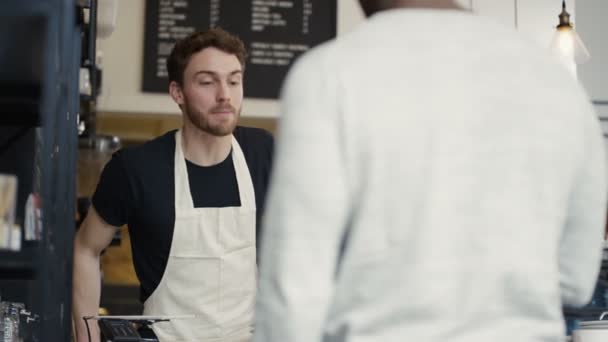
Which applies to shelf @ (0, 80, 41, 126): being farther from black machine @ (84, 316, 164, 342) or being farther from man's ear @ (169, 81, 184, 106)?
man's ear @ (169, 81, 184, 106)

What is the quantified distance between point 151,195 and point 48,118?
1.04 metres

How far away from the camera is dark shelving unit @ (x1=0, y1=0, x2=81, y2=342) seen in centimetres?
136

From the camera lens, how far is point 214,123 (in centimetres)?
247

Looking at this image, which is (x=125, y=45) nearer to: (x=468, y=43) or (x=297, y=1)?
(x=297, y=1)

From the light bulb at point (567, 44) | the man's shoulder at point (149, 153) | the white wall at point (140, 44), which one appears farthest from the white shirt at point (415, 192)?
the white wall at point (140, 44)

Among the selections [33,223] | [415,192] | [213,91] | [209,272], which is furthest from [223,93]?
[415,192]

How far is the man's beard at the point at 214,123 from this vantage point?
245 centimetres

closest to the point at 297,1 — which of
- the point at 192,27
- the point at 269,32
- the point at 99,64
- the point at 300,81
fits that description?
the point at 269,32

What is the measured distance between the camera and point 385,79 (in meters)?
1.11

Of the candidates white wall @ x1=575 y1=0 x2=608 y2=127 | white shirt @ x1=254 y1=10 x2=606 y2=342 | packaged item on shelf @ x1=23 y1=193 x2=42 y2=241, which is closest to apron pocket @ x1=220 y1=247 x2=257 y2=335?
packaged item on shelf @ x1=23 y1=193 x2=42 y2=241

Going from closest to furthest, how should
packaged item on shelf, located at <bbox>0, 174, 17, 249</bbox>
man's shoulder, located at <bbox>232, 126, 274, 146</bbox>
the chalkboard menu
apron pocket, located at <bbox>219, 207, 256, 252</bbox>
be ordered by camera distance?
packaged item on shelf, located at <bbox>0, 174, 17, 249</bbox> < apron pocket, located at <bbox>219, 207, 256, 252</bbox> < man's shoulder, located at <bbox>232, 126, 274, 146</bbox> < the chalkboard menu

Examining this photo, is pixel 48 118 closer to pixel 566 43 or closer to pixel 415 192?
pixel 415 192

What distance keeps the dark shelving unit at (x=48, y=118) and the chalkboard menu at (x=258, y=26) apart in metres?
2.19

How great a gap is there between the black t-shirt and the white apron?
0.07 ft
